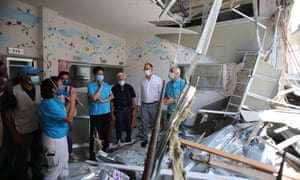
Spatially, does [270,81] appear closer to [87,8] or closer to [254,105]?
[254,105]

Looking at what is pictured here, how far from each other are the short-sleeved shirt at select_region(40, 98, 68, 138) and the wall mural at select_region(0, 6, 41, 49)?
62.7 inches

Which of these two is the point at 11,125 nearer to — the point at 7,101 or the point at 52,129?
the point at 7,101

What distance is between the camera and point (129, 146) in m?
3.29

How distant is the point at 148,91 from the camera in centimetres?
343

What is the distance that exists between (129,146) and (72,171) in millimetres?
1067

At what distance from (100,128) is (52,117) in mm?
1167

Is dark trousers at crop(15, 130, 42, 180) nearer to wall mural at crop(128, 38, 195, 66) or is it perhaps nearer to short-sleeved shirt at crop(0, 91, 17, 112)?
short-sleeved shirt at crop(0, 91, 17, 112)

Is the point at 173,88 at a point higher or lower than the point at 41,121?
higher

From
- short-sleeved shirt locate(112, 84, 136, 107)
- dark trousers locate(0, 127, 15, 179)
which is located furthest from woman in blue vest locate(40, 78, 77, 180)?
short-sleeved shirt locate(112, 84, 136, 107)

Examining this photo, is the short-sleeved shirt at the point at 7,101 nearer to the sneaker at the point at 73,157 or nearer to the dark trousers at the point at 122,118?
the sneaker at the point at 73,157

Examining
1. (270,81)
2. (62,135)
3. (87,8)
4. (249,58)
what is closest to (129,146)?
(62,135)

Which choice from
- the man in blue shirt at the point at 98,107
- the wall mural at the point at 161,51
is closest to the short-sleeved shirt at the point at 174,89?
the man in blue shirt at the point at 98,107

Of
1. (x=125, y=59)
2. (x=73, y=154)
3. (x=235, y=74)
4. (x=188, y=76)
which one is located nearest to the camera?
(x=188, y=76)

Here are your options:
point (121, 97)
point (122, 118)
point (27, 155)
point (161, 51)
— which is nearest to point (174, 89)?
point (121, 97)
